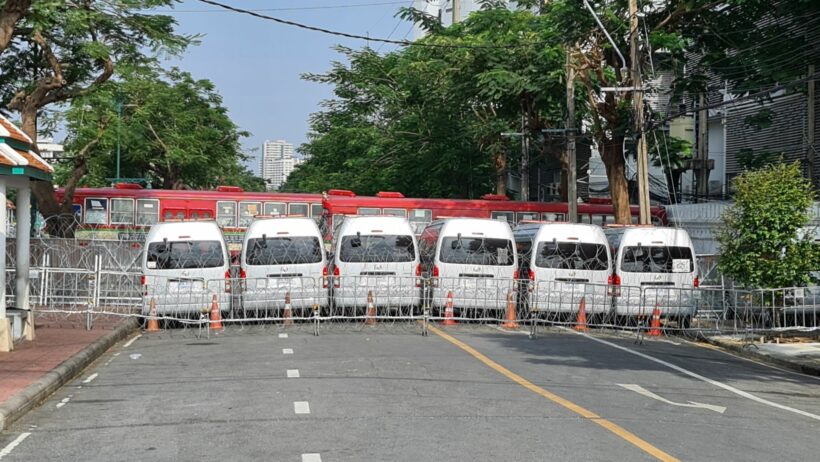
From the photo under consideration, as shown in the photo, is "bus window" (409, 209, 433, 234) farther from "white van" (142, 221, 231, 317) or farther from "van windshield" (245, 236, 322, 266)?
"white van" (142, 221, 231, 317)

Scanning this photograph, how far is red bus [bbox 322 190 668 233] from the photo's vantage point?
35.8 meters

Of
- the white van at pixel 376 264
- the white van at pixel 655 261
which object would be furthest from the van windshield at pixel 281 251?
the white van at pixel 655 261

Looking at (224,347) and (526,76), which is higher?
(526,76)

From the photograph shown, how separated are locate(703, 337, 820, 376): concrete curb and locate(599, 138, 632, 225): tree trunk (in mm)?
9977

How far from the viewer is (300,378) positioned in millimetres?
12523

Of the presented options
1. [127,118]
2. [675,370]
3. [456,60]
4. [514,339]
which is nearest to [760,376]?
[675,370]

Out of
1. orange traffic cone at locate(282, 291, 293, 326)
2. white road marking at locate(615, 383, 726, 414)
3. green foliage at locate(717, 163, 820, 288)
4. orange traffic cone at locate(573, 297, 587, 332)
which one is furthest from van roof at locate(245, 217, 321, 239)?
white road marking at locate(615, 383, 726, 414)

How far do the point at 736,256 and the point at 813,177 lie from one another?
1160cm

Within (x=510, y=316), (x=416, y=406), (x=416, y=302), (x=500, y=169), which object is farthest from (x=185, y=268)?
(x=500, y=169)

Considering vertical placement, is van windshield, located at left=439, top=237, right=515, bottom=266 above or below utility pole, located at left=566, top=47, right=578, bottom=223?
below

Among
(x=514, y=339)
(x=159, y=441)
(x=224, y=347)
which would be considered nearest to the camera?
(x=159, y=441)

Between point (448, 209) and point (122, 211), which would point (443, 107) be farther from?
point (122, 211)

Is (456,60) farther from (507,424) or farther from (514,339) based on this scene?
(507,424)

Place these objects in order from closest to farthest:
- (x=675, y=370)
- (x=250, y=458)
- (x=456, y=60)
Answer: (x=250, y=458), (x=675, y=370), (x=456, y=60)
